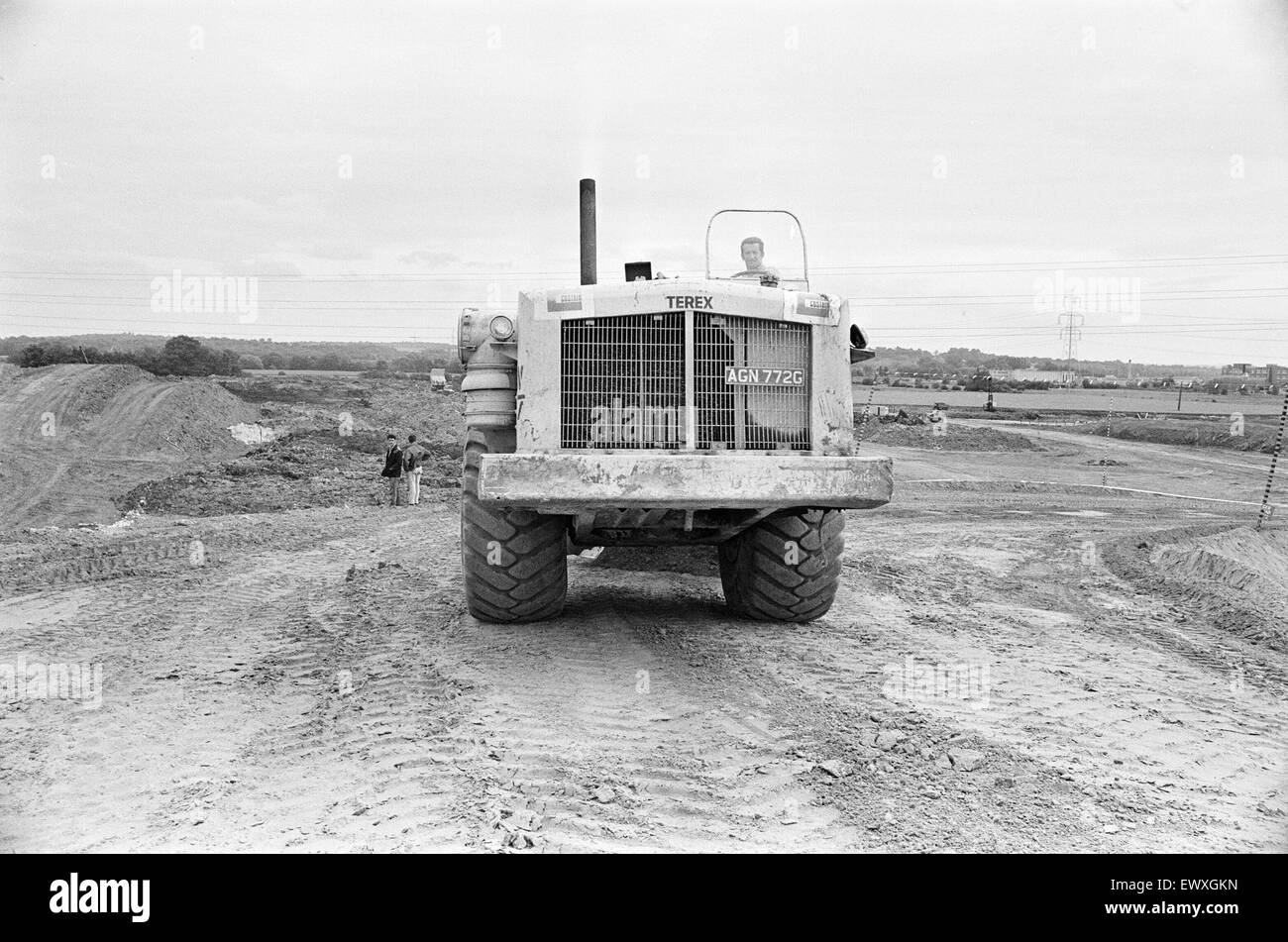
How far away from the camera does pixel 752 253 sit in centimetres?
790

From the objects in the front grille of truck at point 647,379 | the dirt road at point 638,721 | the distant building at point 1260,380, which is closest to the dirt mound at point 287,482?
the dirt road at point 638,721

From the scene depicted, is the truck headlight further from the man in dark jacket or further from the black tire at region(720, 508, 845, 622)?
the man in dark jacket

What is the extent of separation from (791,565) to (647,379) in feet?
5.77

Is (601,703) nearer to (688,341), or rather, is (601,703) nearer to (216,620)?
Answer: (688,341)

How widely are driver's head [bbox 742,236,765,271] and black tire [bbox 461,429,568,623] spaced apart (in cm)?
215

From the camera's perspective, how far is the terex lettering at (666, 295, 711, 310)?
6.62m

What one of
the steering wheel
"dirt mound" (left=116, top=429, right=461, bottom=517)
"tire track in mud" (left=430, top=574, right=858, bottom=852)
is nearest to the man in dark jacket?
"dirt mound" (left=116, top=429, right=461, bottom=517)

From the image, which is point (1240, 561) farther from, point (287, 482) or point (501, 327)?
point (287, 482)

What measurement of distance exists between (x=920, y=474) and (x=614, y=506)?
1819 cm

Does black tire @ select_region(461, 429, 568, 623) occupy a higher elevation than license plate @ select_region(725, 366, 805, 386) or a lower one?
lower

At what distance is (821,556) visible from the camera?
7637 millimetres

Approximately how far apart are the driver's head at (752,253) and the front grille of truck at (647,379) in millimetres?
1264

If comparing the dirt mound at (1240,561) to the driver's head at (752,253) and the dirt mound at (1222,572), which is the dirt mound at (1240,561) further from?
the driver's head at (752,253)

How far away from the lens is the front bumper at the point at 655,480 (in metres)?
6.25
